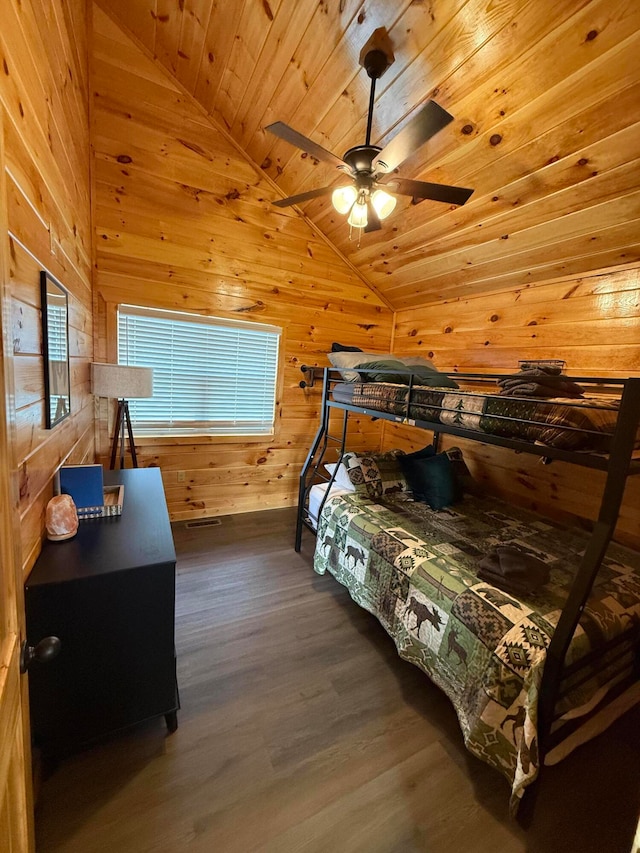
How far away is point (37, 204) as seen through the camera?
1.13 m

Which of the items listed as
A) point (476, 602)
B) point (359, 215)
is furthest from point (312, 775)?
point (359, 215)

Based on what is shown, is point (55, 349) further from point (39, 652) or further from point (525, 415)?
point (525, 415)

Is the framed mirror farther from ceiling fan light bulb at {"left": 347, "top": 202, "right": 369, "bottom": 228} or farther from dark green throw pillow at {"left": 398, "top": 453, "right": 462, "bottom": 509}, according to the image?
dark green throw pillow at {"left": 398, "top": 453, "right": 462, "bottom": 509}

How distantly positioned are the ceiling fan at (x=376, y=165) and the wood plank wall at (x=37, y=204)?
2.60 ft

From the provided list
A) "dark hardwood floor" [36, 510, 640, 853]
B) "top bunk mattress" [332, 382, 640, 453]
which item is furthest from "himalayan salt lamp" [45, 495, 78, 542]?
"top bunk mattress" [332, 382, 640, 453]

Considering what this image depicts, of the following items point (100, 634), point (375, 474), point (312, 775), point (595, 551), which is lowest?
point (312, 775)

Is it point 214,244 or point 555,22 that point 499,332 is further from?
point 214,244

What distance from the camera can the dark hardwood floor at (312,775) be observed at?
43.3 inches

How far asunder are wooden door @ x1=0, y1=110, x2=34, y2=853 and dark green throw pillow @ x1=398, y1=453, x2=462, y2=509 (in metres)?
2.24

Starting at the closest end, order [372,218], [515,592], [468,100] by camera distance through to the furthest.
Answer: [515,592]
[468,100]
[372,218]

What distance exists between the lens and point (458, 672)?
139 cm

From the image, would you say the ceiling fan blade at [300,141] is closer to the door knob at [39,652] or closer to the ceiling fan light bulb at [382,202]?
the ceiling fan light bulb at [382,202]

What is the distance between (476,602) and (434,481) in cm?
117

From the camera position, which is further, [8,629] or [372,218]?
[372,218]
